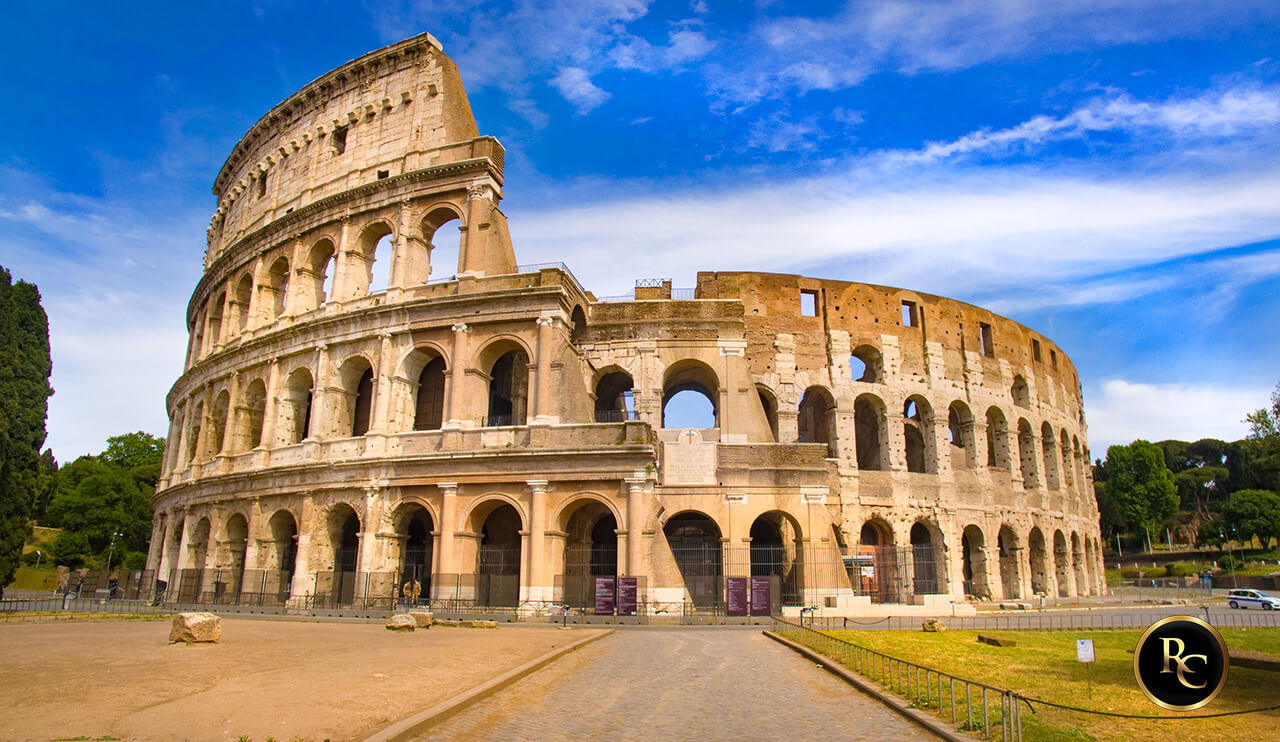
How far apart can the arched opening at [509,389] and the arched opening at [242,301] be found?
40.5ft

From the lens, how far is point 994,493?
32.7 metres

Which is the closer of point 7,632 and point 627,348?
point 7,632

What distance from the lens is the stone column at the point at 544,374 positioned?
24031 millimetres

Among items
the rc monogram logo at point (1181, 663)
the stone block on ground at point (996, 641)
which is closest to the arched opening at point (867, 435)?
the stone block on ground at point (996, 641)

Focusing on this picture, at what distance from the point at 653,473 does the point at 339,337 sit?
40.0 ft

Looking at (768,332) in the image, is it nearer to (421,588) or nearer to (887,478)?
(887,478)

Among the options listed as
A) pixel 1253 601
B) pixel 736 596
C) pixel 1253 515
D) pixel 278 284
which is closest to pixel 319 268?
pixel 278 284

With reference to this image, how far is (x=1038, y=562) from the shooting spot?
34781 millimetres

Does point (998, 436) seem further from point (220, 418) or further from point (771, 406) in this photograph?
point (220, 418)

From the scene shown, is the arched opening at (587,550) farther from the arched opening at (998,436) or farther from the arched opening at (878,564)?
the arched opening at (998,436)

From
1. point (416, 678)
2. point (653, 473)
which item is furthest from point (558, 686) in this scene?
point (653, 473)

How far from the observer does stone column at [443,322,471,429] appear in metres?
24.7

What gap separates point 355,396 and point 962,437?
A: 80.6ft

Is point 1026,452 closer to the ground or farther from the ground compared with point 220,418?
closer to the ground
